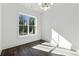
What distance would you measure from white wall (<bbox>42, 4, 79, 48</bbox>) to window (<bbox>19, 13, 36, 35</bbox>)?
1.04 metres

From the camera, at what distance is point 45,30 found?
6.77 m

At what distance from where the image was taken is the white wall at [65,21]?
4973 mm

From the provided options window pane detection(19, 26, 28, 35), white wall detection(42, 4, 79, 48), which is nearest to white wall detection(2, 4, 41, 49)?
window pane detection(19, 26, 28, 35)

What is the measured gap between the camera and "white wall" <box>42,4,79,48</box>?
4973 mm

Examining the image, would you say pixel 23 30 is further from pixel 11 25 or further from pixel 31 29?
pixel 11 25

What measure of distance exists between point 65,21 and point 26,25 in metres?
2.29

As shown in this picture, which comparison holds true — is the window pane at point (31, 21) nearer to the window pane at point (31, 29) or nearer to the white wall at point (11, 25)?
the window pane at point (31, 29)

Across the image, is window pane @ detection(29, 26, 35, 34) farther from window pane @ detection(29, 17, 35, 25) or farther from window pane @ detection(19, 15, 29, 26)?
window pane @ detection(19, 15, 29, 26)

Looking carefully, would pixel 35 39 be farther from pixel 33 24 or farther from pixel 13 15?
pixel 13 15

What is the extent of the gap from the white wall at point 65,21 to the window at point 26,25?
1.04 metres

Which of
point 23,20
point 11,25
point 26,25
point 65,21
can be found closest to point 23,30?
point 26,25

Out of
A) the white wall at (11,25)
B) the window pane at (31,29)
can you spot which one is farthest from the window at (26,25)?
the white wall at (11,25)

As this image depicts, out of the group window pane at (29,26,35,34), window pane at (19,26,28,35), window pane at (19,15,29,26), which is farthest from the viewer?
window pane at (29,26,35,34)

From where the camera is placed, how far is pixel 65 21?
213 inches
